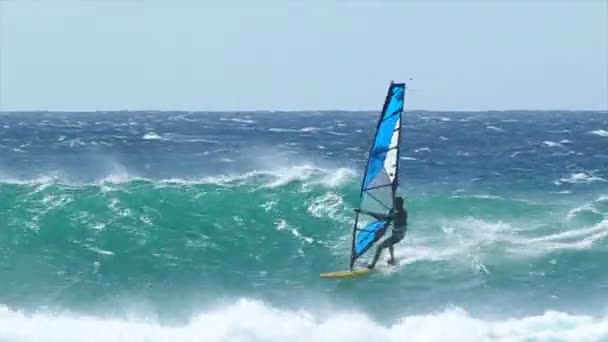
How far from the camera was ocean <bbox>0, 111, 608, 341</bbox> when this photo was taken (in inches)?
631

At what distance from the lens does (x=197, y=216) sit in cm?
2161

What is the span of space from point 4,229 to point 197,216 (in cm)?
424

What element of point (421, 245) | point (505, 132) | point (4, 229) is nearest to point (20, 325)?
point (4, 229)

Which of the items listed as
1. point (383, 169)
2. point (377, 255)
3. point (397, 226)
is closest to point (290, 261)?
point (377, 255)

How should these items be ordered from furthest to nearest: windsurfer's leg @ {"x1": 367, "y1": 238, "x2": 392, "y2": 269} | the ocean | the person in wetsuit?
1. windsurfer's leg @ {"x1": 367, "y1": 238, "x2": 392, "y2": 269}
2. the person in wetsuit
3. the ocean

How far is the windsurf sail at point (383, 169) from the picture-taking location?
1612cm

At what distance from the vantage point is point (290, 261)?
62.9 feet

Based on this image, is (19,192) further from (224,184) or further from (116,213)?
(224,184)

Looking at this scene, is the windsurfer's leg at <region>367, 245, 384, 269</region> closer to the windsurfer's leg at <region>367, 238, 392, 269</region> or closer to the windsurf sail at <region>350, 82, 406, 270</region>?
the windsurfer's leg at <region>367, 238, 392, 269</region>

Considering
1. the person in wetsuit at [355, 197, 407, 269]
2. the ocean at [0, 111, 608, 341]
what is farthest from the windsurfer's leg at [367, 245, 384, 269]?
the ocean at [0, 111, 608, 341]

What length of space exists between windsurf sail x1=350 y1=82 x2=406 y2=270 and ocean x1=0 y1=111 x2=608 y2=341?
1.13 metres

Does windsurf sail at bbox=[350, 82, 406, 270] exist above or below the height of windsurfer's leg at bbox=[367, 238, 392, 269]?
above

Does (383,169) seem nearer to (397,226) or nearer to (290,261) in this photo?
(397,226)

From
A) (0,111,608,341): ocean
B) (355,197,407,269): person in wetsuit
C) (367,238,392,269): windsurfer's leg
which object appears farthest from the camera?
(367,238,392,269): windsurfer's leg
